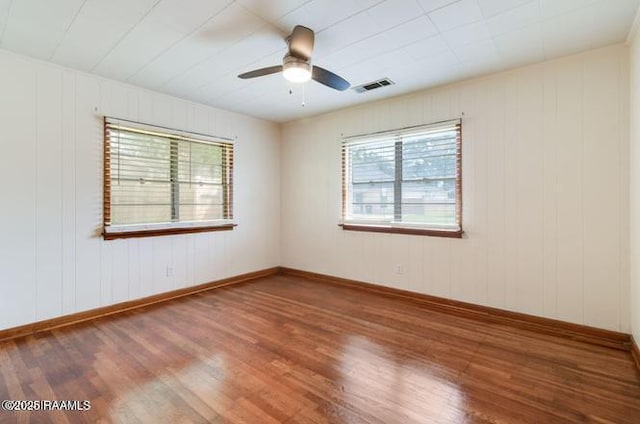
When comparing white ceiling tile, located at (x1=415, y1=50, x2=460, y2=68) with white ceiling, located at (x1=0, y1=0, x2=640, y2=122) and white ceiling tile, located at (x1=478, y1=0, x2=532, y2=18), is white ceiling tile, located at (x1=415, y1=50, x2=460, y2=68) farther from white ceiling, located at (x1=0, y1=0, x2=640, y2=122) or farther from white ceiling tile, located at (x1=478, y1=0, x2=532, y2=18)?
white ceiling tile, located at (x1=478, y1=0, x2=532, y2=18)

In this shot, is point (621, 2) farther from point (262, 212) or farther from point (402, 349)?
point (262, 212)

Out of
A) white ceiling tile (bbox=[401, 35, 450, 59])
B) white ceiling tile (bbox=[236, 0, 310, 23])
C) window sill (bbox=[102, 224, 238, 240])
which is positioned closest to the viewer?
white ceiling tile (bbox=[236, 0, 310, 23])

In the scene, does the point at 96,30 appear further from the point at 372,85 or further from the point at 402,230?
the point at 402,230

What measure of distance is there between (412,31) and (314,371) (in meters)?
2.69

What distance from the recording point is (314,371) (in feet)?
7.41

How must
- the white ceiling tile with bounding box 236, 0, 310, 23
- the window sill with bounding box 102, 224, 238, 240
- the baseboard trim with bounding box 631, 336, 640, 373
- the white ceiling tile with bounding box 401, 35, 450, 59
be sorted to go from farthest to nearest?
1. the window sill with bounding box 102, 224, 238, 240
2. the white ceiling tile with bounding box 401, 35, 450, 59
3. the baseboard trim with bounding box 631, 336, 640, 373
4. the white ceiling tile with bounding box 236, 0, 310, 23

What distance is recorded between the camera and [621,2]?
2.11 m

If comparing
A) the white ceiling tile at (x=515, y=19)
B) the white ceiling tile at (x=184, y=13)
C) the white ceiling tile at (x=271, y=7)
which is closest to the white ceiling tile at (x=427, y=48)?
the white ceiling tile at (x=515, y=19)

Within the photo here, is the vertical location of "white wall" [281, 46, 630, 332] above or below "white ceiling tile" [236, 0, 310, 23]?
below

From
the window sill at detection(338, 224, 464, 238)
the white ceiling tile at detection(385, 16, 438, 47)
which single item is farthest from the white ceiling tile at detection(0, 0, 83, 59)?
Answer: the window sill at detection(338, 224, 464, 238)

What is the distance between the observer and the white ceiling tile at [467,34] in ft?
7.95

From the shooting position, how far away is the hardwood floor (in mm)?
1826

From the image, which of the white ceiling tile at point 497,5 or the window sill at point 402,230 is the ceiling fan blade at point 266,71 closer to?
the white ceiling tile at point 497,5

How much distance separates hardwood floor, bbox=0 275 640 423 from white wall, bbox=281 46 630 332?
0.45 metres
